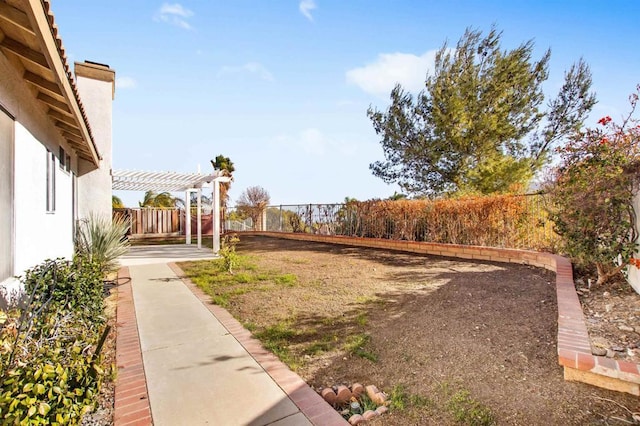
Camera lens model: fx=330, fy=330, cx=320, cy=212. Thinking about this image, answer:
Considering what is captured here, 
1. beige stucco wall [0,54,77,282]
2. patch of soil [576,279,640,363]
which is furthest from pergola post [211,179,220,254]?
patch of soil [576,279,640,363]

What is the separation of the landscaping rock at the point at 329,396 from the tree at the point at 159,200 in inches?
923

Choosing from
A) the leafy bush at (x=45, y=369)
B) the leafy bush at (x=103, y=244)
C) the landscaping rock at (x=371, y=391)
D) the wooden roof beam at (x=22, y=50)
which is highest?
the wooden roof beam at (x=22, y=50)

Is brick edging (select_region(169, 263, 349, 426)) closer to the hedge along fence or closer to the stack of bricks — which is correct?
the stack of bricks

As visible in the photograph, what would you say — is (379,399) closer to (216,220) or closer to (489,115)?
(216,220)

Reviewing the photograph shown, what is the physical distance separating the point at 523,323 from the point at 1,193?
5.94 meters

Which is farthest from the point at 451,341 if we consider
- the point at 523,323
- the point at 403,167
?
the point at 403,167

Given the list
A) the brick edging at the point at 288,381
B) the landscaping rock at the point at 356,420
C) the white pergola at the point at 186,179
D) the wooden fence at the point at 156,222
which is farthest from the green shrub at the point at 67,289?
the wooden fence at the point at 156,222

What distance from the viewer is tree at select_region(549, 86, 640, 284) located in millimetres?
4840

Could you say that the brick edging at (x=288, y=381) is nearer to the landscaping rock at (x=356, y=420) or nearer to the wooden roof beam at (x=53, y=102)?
the landscaping rock at (x=356, y=420)

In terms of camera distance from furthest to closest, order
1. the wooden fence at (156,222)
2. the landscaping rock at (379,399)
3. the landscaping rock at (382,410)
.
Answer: the wooden fence at (156,222) < the landscaping rock at (379,399) < the landscaping rock at (382,410)

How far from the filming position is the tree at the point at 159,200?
24.5m

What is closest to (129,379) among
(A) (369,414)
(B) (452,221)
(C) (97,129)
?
(A) (369,414)

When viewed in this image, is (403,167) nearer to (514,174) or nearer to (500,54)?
(514,174)

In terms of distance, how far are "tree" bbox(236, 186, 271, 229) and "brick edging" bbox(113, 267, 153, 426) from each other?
1524cm
